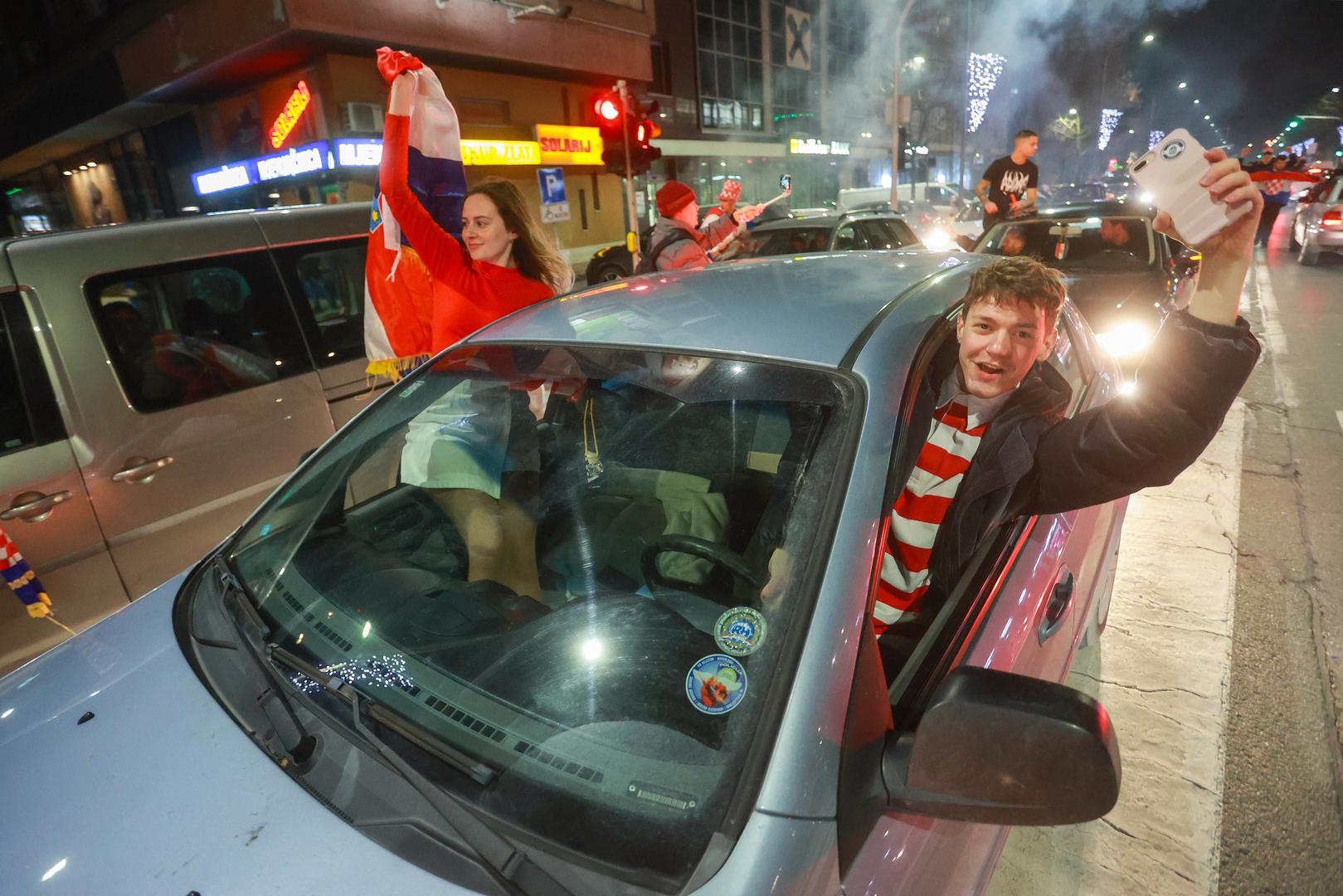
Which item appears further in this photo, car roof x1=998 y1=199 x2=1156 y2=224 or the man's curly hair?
car roof x1=998 y1=199 x2=1156 y2=224

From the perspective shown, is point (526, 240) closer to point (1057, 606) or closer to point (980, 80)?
point (1057, 606)

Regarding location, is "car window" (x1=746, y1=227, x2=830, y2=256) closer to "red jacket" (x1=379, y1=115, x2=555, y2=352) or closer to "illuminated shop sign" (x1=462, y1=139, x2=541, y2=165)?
"red jacket" (x1=379, y1=115, x2=555, y2=352)

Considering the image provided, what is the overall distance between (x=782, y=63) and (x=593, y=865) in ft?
119

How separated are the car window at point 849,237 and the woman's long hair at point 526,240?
19.4 ft

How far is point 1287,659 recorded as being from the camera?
284 cm

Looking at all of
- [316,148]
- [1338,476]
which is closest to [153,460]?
[1338,476]

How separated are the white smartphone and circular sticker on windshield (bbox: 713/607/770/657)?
110 centimetres

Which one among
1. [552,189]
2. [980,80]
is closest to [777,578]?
[552,189]

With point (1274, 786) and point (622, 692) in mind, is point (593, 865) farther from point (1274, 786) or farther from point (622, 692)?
point (1274, 786)

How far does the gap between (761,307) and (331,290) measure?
2.97m

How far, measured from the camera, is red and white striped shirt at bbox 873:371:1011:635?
67.2 inches

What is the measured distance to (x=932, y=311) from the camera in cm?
171

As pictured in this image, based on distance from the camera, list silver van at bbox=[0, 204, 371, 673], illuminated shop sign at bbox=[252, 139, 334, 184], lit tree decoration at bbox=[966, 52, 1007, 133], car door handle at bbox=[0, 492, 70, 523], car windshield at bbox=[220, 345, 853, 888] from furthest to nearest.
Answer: lit tree decoration at bbox=[966, 52, 1007, 133], illuminated shop sign at bbox=[252, 139, 334, 184], silver van at bbox=[0, 204, 371, 673], car door handle at bbox=[0, 492, 70, 523], car windshield at bbox=[220, 345, 853, 888]

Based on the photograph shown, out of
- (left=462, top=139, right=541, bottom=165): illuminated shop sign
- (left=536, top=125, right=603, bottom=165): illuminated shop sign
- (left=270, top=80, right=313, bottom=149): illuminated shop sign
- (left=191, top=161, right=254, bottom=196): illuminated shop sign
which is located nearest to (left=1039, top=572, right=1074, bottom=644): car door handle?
(left=462, top=139, right=541, bottom=165): illuminated shop sign
